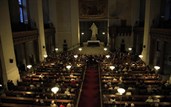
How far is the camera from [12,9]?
17.5 metres

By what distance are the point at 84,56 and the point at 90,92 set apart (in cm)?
894

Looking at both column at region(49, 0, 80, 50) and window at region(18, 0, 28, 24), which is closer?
window at region(18, 0, 28, 24)

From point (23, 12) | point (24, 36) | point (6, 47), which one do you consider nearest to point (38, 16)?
point (23, 12)

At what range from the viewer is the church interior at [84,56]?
379 inches

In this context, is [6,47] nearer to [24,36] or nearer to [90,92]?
[24,36]

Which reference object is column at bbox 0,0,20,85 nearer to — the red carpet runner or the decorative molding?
the decorative molding

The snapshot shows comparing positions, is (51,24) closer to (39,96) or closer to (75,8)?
(75,8)

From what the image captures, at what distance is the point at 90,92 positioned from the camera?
11828mm

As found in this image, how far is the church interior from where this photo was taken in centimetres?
962

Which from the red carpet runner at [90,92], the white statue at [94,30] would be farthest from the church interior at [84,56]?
the white statue at [94,30]

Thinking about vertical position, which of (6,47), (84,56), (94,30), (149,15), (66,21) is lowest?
(84,56)

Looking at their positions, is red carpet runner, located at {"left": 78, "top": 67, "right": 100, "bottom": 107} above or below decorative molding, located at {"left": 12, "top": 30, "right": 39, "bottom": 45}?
below

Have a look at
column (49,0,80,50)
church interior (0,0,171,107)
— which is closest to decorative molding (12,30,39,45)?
church interior (0,0,171,107)

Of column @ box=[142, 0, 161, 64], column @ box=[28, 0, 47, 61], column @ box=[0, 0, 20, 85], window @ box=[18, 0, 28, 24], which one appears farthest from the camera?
window @ box=[18, 0, 28, 24]
